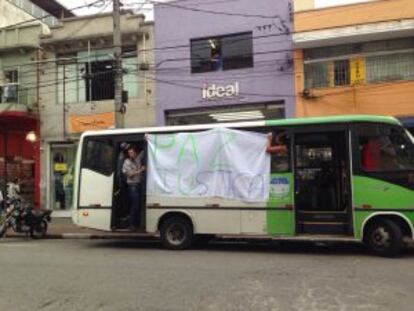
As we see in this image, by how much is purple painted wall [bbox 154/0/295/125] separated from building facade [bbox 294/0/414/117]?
23.3 inches

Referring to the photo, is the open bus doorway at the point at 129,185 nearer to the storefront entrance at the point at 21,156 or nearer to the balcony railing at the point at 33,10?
the storefront entrance at the point at 21,156

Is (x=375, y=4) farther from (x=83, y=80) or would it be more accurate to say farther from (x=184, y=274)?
(x=184, y=274)

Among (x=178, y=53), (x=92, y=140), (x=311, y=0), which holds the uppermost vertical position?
(x=311, y=0)

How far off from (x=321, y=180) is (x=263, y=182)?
4.11ft

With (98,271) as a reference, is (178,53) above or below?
above

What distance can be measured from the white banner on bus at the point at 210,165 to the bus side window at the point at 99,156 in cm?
106

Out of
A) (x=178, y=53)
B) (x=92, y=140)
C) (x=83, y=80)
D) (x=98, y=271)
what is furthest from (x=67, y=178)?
(x=98, y=271)

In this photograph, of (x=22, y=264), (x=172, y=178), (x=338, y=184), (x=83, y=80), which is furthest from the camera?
(x=83, y=80)

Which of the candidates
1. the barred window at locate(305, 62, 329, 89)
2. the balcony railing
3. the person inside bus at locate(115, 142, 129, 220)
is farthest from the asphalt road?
the balcony railing

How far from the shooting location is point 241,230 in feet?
47.0

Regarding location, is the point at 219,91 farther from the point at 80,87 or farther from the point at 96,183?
the point at 96,183

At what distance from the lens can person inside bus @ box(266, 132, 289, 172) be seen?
46.2 ft

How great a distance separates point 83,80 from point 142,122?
328 centimetres

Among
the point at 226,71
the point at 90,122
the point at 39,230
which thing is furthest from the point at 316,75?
the point at 39,230
